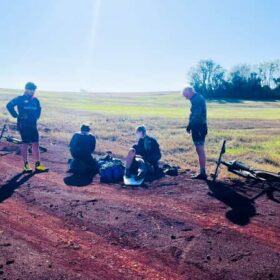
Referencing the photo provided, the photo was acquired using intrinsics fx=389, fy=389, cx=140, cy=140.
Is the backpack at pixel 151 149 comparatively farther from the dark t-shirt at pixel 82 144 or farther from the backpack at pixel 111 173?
the dark t-shirt at pixel 82 144

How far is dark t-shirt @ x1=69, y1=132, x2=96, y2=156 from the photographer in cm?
1115

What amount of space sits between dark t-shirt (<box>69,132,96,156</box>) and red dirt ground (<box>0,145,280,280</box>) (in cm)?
180

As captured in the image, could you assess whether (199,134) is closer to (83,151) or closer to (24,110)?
(83,151)

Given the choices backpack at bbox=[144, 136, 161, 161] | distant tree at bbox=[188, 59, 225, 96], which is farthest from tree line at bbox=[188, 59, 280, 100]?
backpack at bbox=[144, 136, 161, 161]

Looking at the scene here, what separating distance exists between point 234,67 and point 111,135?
75.6 metres

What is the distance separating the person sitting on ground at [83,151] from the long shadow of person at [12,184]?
1.31 m

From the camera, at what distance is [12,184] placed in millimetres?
9180

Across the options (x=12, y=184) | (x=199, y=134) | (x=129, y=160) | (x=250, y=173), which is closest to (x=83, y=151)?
(x=129, y=160)

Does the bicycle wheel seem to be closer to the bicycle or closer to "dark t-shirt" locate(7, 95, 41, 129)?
the bicycle

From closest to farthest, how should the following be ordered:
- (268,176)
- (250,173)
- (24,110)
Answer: (268,176) < (250,173) < (24,110)

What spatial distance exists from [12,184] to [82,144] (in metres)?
2.62

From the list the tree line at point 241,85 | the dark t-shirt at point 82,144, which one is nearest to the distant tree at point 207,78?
the tree line at point 241,85

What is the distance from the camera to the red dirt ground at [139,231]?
5.13 m

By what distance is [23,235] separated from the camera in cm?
Result: 613
